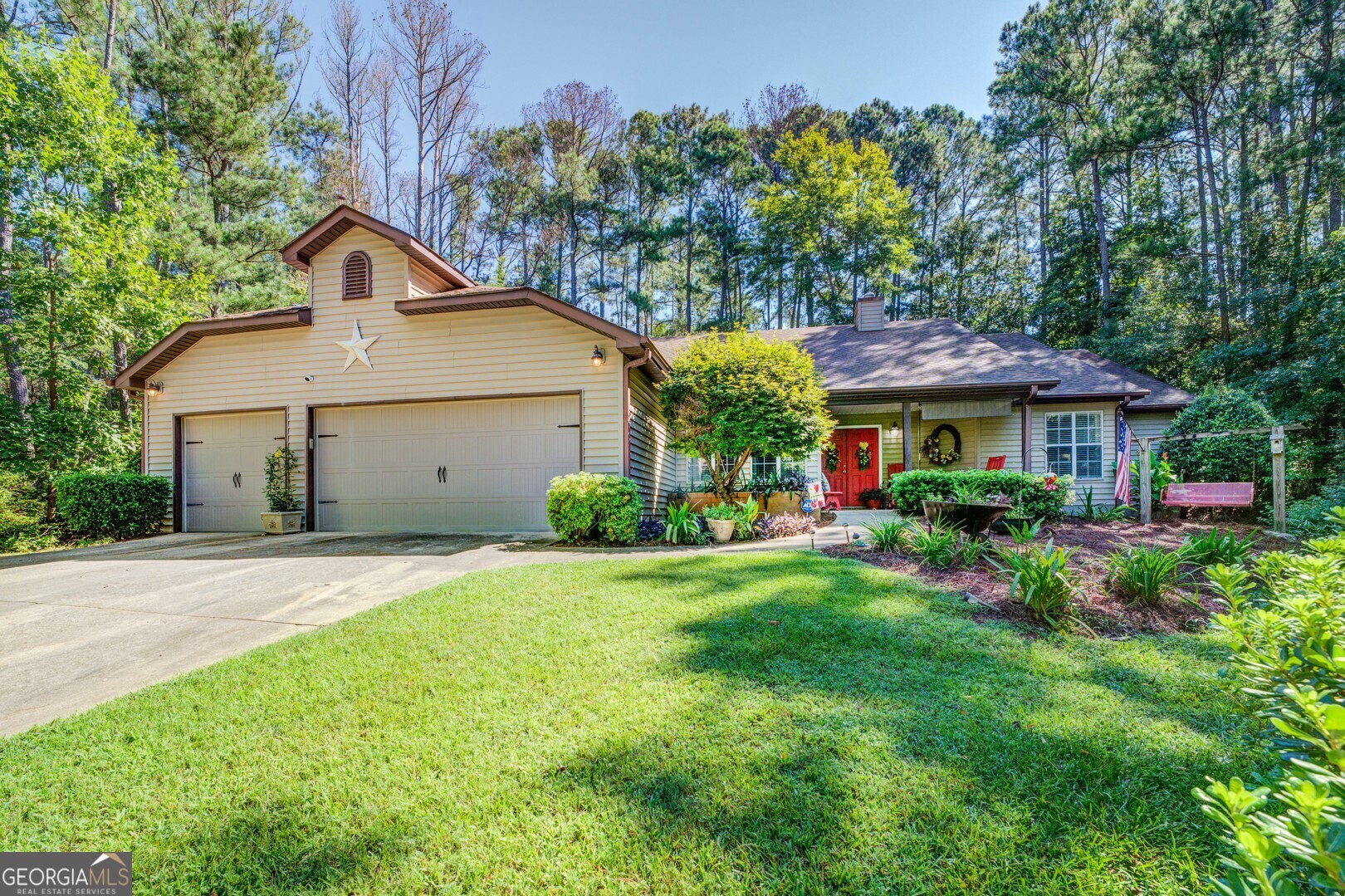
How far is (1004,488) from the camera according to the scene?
7961mm

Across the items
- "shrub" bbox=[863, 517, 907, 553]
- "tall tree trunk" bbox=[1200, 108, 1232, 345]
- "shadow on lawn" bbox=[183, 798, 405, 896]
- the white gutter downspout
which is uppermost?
"tall tree trunk" bbox=[1200, 108, 1232, 345]

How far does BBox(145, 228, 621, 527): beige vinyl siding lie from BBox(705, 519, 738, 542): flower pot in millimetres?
1879

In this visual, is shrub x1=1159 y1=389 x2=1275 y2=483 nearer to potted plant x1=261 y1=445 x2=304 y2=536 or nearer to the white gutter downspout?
the white gutter downspout

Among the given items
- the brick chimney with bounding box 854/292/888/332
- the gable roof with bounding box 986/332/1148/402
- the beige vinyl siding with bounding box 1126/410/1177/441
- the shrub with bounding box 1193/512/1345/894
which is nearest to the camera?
the shrub with bounding box 1193/512/1345/894

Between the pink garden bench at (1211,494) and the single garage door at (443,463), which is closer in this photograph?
the pink garden bench at (1211,494)

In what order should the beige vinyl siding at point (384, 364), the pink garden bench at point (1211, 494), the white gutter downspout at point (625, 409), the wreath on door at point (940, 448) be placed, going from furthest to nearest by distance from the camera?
the wreath on door at point (940, 448)
the beige vinyl siding at point (384, 364)
the white gutter downspout at point (625, 409)
the pink garden bench at point (1211, 494)

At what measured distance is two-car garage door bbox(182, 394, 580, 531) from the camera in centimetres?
853

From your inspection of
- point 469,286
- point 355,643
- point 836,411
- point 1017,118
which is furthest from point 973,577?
point 1017,118

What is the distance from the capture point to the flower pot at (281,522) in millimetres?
8695

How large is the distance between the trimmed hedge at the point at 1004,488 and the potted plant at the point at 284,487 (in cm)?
1009

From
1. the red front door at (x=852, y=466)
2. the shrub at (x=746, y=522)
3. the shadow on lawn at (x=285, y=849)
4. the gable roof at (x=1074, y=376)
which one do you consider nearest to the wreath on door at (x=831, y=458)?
the red front door at (x=852, y=466)

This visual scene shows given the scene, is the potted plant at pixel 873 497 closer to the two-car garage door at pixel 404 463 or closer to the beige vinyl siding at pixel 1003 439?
the beige vinyl siding at pixel 1003 439

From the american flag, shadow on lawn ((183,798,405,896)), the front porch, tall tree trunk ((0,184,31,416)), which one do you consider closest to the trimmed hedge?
the american flag

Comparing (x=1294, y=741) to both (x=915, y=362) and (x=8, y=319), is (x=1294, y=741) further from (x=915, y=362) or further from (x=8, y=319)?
(x=8, y=319)
